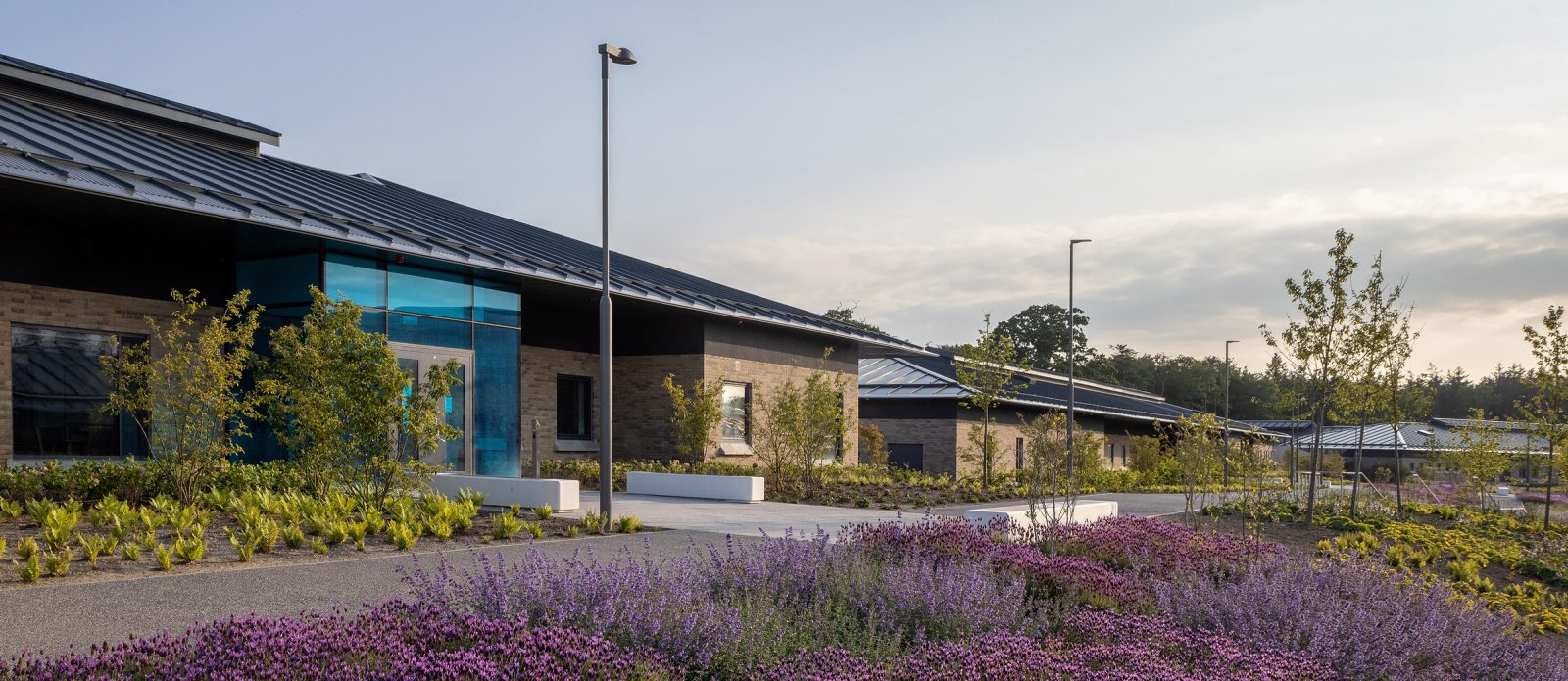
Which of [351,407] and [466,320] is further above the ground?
[466,320]

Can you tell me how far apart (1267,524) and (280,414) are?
14705 mm

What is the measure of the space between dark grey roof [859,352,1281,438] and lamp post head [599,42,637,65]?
16933 mm

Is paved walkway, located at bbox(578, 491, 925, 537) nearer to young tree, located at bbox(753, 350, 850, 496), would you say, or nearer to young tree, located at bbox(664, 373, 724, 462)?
young tree, located at bbox(753, 350, 850, 496)

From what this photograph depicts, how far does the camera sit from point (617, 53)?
1439 cm

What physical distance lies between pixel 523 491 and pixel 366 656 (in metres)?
11.5

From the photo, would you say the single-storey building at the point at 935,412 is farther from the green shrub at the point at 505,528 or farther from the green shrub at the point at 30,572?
the green shrub at the point at 30,572

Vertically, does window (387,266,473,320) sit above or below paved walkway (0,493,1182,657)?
above

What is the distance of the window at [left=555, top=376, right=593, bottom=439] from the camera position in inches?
1010

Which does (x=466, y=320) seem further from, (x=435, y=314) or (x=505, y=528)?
(x=505, y=528)

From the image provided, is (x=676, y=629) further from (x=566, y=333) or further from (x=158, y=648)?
(x=566, y=333)

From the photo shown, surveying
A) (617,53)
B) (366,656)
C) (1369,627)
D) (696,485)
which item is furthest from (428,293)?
(1369,627)

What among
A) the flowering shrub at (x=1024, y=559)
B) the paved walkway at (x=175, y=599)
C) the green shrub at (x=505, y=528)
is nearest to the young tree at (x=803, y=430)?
the green shrub at (x=505, y=528)

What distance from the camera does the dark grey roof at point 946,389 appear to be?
35.0 m

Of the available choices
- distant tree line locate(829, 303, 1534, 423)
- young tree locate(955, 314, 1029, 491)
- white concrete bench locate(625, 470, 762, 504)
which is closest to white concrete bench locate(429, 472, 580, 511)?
white concrete bench locate(625, 470, 762, 504)
